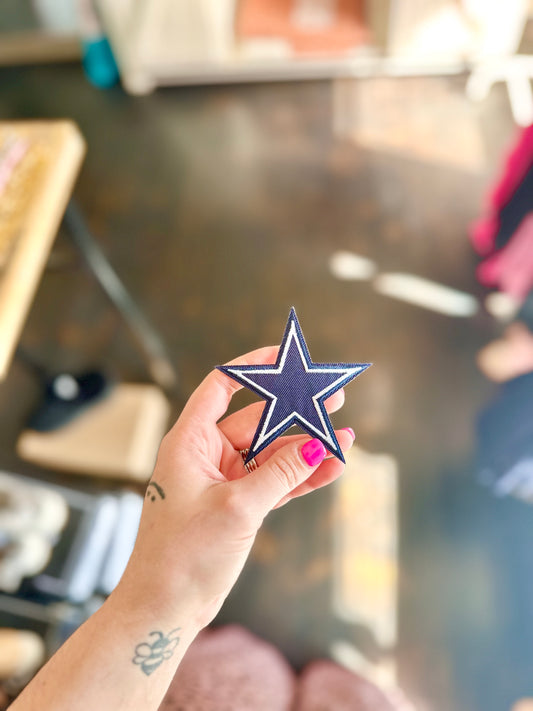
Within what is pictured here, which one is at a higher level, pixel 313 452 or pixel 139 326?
pixel 313 452

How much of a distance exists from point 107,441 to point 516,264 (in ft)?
5.56

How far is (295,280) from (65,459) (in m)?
1.22

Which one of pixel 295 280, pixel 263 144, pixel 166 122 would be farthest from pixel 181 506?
pixel 166 122

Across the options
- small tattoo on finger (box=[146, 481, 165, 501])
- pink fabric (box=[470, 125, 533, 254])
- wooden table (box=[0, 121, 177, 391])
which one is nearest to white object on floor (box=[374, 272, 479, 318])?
pink fabric (box=[470, 125, 533, 254])

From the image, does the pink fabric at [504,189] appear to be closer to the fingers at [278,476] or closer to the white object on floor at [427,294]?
the white object on floor at [427,294]

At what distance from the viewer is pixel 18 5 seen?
2965mm

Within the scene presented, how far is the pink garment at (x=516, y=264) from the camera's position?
5.78ft

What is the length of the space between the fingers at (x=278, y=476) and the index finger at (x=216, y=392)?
143 mm

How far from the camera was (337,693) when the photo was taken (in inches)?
48.6

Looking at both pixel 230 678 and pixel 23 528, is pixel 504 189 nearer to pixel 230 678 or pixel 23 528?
pixel 230 678

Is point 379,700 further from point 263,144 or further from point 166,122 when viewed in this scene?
point 166,122


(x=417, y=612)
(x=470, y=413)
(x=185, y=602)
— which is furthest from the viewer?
(x=470, y=413)

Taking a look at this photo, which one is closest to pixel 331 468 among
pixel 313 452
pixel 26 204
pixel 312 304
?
pixel 313 452

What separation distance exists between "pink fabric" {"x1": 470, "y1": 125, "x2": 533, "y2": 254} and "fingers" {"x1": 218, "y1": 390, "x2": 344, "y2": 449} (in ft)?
4.43
